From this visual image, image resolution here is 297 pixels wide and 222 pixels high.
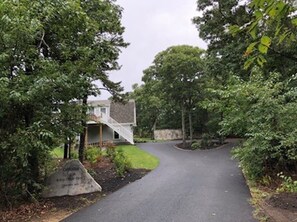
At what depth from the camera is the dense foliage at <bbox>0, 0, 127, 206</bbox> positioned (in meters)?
7.35

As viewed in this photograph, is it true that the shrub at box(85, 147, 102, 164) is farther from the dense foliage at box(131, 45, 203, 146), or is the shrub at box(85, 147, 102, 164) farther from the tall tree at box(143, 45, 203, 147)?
the dense foliage at box(131, 45, 203, 146)

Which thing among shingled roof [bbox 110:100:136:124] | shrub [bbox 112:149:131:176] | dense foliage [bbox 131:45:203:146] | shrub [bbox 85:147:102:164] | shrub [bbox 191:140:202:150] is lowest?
shrub [bbox 112:149:131:176]

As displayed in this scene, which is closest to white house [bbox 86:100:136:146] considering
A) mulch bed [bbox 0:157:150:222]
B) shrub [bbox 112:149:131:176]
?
shrub [bbox 112:149:131:176]

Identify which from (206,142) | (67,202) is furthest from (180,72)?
(67,202)

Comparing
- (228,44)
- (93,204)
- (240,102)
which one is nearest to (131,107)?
(228,44)

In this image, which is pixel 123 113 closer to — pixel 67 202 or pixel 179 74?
pixel 179 74

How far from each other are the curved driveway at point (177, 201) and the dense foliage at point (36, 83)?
6.53ft

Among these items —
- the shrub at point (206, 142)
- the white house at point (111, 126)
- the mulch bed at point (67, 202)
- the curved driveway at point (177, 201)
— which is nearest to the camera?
the curved driveway at point (177, 201)

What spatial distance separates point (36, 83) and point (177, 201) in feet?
15.4

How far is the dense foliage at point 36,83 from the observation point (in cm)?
735

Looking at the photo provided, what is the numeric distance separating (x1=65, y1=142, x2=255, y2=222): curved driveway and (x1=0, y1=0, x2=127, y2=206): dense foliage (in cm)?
199

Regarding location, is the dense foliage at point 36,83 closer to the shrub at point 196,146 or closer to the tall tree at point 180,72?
the shrub at point 196,146

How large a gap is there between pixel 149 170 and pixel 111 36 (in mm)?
6588

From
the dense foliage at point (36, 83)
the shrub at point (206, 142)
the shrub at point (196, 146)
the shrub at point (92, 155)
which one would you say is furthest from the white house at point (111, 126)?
the dense foliage at point (36, 83)
